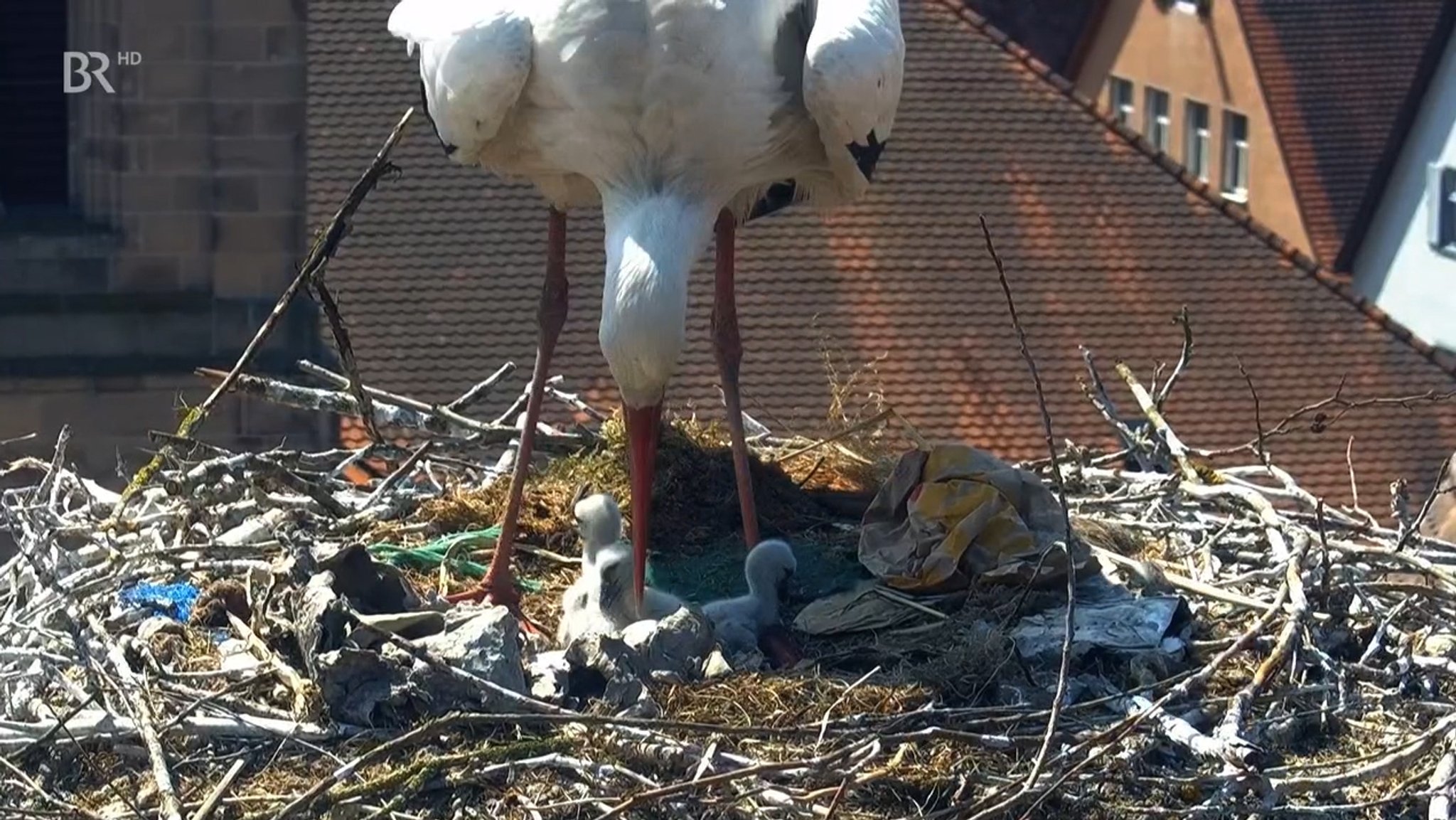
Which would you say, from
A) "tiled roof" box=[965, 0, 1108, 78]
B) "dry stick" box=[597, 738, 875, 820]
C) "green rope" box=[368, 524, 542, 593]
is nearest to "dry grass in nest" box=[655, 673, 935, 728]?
"dry stick" box=[597, 738, 875, 820]

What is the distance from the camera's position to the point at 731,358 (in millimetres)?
6727

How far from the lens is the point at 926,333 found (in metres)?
16.0

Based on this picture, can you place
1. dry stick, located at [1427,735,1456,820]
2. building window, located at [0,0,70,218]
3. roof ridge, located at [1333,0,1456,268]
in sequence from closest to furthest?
1. dry stick, located at [1427,735,1456,820]
2. building window, located at [0,0,70,218]
3. roof ridge, located at [1333,0,1456,268]

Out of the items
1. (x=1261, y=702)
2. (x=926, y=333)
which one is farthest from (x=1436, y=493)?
(x=926, y=333)

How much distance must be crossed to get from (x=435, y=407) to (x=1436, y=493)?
99.2 inches

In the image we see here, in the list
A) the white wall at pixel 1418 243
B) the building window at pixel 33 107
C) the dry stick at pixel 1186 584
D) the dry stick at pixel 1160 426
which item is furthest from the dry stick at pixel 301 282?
the white wall at pixel 1418 243

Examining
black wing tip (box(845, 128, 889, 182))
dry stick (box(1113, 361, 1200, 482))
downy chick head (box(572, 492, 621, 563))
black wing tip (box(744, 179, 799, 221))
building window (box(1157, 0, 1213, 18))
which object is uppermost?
black wing tip (box(845, 128, 889, 182))

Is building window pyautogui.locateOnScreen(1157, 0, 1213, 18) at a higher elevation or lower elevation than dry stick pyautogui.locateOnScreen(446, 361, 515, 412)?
lower

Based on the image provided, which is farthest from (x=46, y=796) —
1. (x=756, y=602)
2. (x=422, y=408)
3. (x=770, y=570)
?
(x=422, y=408)

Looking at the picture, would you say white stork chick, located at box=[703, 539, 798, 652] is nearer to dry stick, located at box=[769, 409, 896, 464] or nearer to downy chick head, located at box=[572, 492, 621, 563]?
downy chick head, located at box=[572, 492, 621, 563]

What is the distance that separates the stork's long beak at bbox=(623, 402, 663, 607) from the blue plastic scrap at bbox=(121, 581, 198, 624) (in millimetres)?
976

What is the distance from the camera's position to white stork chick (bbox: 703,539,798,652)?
221 inches

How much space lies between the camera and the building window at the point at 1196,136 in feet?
96.6

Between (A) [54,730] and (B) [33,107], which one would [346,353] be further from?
(B) [33,107]
